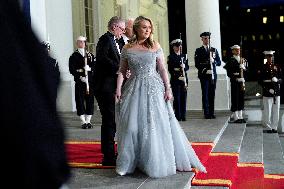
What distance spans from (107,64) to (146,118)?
0.90 metres

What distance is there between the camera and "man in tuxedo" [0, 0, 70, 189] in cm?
68

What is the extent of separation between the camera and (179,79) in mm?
10680

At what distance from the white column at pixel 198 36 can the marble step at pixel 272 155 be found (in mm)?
2998

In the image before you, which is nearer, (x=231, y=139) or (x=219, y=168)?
(x=219, y=168)

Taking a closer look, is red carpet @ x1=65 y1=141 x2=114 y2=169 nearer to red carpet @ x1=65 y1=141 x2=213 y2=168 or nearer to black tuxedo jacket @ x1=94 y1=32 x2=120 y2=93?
red carpet @ x1=65 y1=141 x2=213 y2=168

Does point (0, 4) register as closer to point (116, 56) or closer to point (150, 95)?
point (150, 95)

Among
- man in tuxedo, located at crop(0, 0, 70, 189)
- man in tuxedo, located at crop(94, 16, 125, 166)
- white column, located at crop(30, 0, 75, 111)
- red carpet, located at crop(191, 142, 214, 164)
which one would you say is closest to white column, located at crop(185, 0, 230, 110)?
white column, located at crop(30, 0, 75, 111)

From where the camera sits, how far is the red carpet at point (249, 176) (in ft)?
18.1

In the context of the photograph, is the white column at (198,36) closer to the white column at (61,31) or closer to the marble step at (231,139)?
the marble step at (231,139)

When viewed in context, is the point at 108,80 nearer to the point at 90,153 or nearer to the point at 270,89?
the point at 90,153

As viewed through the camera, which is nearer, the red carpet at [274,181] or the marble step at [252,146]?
the red carpet at [274,181]

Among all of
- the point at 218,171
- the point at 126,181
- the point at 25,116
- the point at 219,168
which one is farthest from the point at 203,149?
the point at 25,116

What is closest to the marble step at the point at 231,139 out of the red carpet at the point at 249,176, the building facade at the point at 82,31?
the red carpet at the point at 249,176

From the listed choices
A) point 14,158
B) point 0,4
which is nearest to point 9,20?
point 0,4
